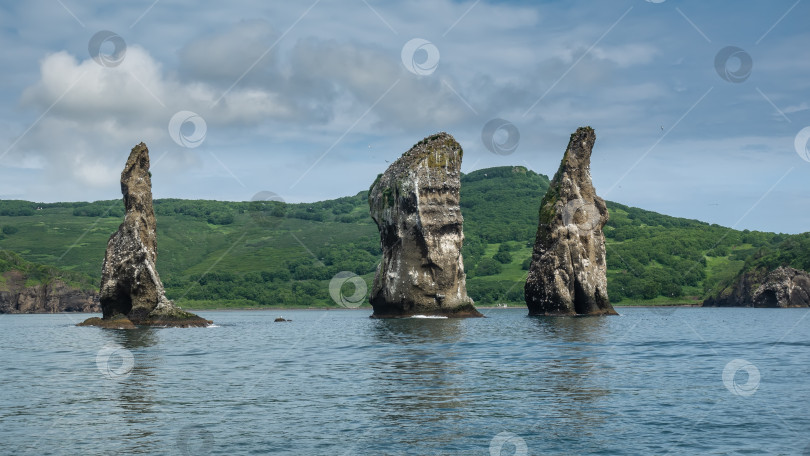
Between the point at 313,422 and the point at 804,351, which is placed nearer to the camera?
the point at 313,422

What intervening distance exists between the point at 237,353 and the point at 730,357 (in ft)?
95.9

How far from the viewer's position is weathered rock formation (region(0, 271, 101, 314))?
565ft

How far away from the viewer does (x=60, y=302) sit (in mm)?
180125

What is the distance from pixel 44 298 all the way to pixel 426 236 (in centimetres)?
12297

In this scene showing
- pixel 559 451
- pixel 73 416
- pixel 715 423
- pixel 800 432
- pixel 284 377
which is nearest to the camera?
pixel 559 451

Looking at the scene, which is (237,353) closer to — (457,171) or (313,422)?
(313,422)

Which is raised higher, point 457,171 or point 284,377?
point 457,171

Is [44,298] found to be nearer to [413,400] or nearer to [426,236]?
[426,236]

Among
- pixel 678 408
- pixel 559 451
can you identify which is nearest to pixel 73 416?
pixel 559 451

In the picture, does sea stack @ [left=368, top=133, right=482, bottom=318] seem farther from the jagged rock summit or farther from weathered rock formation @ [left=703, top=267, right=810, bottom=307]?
weathered rock formation @ [left=703, top=267, right=810, bottom=307]

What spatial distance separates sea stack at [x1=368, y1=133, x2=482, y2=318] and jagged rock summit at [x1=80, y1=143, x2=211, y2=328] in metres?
24.5

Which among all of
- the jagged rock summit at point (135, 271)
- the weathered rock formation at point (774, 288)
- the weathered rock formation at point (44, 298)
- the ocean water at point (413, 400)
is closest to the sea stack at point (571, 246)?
the jagged rock summit at point (135, 271)

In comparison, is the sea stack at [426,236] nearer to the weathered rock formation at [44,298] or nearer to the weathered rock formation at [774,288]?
the weathered rock formation at [774,288]

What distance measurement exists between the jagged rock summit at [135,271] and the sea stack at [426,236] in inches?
963
